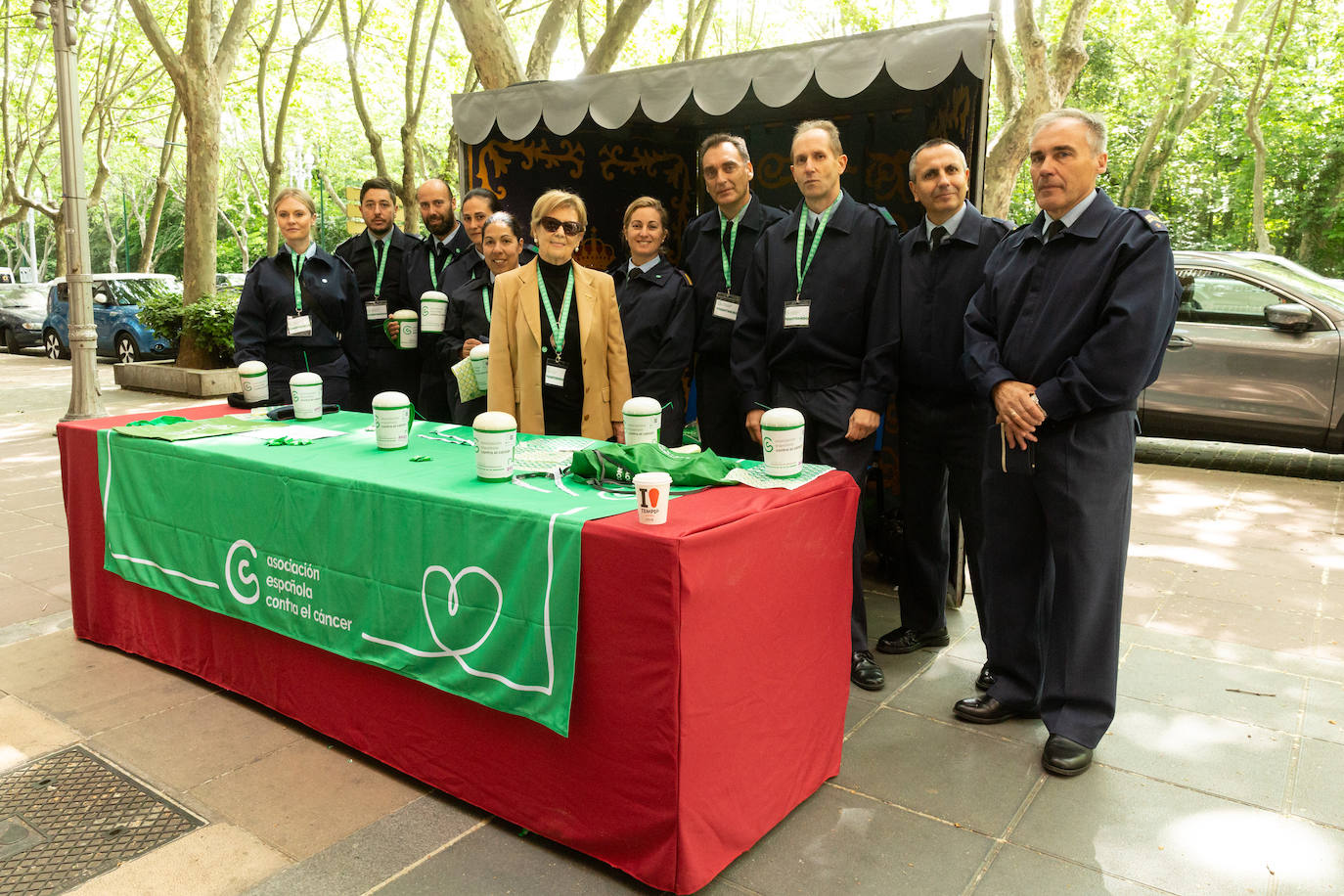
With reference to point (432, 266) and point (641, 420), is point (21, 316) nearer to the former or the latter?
point (432, 266)

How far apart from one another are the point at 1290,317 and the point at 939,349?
16.9ft

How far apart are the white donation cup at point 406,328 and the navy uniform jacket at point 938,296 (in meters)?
2.63

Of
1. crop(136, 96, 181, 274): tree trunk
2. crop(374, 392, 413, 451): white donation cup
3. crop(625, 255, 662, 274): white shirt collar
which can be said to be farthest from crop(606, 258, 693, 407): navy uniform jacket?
crop(136, 96, 181, 274): tree trunk

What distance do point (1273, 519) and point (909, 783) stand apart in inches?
181

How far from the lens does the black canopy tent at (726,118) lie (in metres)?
4.15

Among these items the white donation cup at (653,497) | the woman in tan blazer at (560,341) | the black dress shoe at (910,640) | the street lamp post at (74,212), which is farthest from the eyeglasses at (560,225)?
the street lamp post at (74,212)

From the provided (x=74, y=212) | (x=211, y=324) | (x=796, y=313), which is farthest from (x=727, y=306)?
(x=211, y=324)

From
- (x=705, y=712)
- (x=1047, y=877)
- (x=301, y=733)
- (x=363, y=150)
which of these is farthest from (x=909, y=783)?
(x=363, y=150)

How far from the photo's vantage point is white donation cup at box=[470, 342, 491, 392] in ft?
14.2

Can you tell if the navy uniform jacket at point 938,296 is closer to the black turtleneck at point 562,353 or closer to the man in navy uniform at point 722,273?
the man in navy uniform at point 722,273

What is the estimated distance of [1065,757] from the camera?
304 cm

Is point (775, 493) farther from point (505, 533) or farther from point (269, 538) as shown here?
point (269, 538)

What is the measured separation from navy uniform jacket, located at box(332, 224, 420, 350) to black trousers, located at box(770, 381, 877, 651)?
2611 millimetres

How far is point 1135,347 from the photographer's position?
2.83 meters
